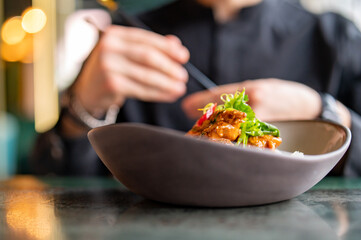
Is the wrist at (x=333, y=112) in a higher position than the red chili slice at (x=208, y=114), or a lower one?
lower

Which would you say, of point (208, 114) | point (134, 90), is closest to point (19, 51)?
point (134, 90)

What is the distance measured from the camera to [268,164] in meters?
0.50

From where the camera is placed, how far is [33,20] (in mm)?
2939

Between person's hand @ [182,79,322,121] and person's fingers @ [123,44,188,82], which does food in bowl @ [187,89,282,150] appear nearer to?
person's hand @ [182,79,322,121]

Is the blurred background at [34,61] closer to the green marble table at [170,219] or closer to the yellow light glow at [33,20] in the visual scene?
the yellow light glow at [33,20]

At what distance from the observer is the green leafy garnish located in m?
0.62

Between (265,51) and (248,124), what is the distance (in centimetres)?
143

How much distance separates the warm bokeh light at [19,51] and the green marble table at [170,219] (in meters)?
2.56

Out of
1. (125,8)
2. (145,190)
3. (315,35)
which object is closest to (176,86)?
(125,8)

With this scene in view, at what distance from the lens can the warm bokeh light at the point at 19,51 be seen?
303 centimetres

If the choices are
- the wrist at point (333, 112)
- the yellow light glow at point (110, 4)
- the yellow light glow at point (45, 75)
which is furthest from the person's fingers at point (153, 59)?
the yellow light glow at point (45, 75)

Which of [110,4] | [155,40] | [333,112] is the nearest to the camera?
[333,112]

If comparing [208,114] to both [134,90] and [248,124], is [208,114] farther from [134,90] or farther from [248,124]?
[134,90]

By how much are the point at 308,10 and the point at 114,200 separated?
1678mm
